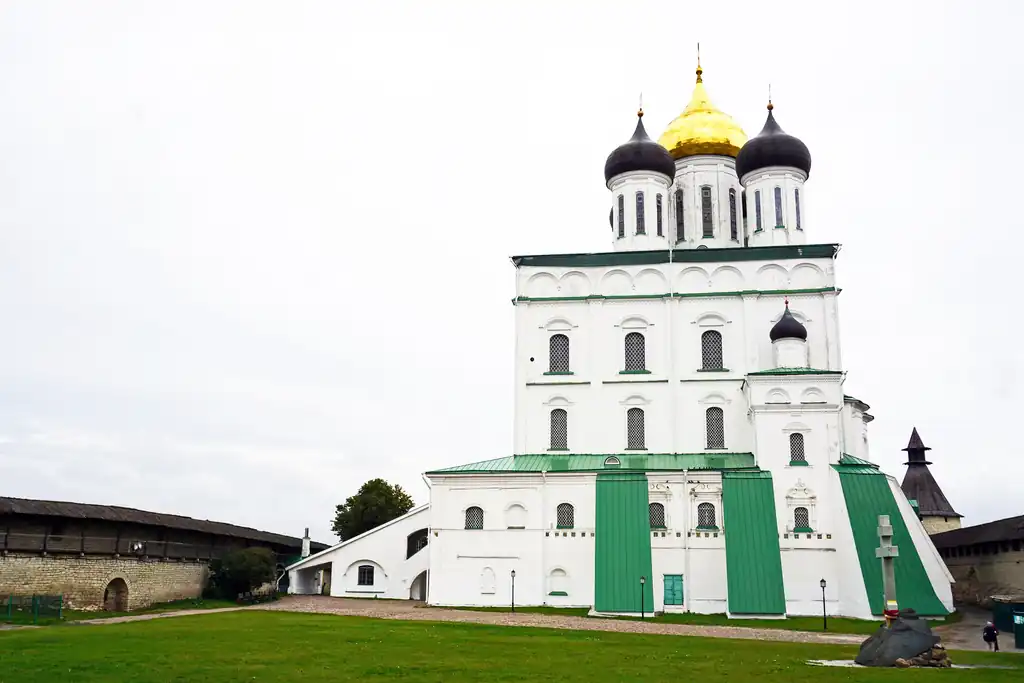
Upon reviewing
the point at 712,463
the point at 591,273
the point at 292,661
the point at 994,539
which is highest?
the point at 591,273

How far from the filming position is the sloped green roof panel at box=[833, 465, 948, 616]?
27.9 m

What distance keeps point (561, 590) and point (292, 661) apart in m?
16.2

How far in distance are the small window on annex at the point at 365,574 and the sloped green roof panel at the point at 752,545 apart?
13.5 meters

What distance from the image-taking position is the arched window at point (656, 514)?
3091cm

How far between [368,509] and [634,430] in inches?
662

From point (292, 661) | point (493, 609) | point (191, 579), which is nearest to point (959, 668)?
point (292, 661)

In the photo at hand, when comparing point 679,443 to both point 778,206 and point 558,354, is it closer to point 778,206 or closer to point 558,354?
point 558,354

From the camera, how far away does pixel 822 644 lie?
21062 mm

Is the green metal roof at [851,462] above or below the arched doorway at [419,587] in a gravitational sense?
above

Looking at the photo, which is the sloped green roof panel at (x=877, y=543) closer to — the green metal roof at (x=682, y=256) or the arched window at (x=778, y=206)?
the green metal roof at (x=682, y=256)

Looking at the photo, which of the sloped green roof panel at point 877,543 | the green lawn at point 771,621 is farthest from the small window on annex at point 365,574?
the sloped green roof panel at point 877,543

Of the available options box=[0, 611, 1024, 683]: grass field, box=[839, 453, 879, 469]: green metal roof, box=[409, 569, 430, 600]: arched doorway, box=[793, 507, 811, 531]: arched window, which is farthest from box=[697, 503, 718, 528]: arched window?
box=[409, 569, 430, 600]: arched doorway

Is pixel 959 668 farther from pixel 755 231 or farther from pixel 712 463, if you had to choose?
pixel 755 231

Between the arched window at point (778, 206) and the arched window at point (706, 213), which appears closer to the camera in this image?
the arched window at point (778, 206)
